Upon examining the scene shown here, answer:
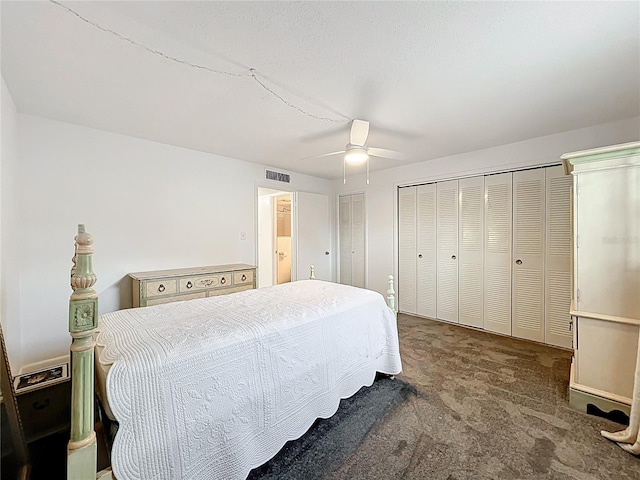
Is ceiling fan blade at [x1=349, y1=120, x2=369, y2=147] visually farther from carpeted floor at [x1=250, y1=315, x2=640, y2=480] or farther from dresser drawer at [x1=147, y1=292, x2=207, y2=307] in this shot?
dresser drawer at [x1=147, y1=292, x2=207, y2=307]

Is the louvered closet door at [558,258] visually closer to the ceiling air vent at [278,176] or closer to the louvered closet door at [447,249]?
the louvered closet door at [447,249]

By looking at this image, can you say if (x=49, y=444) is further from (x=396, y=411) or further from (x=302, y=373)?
(x=396, y=411)

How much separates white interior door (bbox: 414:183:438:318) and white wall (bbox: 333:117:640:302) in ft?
0.94

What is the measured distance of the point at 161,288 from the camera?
2818mm

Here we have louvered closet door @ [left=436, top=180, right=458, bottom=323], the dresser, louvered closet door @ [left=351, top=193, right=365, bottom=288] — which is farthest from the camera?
louvered closet door @ [left=351, top=193, right=365, bottom=288]

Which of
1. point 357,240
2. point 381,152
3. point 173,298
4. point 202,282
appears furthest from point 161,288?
point 357,240

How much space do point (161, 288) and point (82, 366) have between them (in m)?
2.02

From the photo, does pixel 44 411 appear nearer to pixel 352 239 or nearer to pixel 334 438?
pixel 334 438

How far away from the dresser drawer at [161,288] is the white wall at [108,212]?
438 mm

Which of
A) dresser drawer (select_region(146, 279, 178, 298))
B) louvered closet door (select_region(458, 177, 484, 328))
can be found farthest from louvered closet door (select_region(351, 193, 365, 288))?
dresser drawer (select_region(146, 279, 178, 298))

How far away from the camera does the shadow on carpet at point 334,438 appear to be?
1.49m

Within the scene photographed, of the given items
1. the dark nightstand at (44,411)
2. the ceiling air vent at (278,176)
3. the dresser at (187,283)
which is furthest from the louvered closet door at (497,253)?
the dark nightstand at (44,411)

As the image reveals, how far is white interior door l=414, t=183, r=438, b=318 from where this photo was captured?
161 inches

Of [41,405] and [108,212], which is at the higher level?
[108,212]
